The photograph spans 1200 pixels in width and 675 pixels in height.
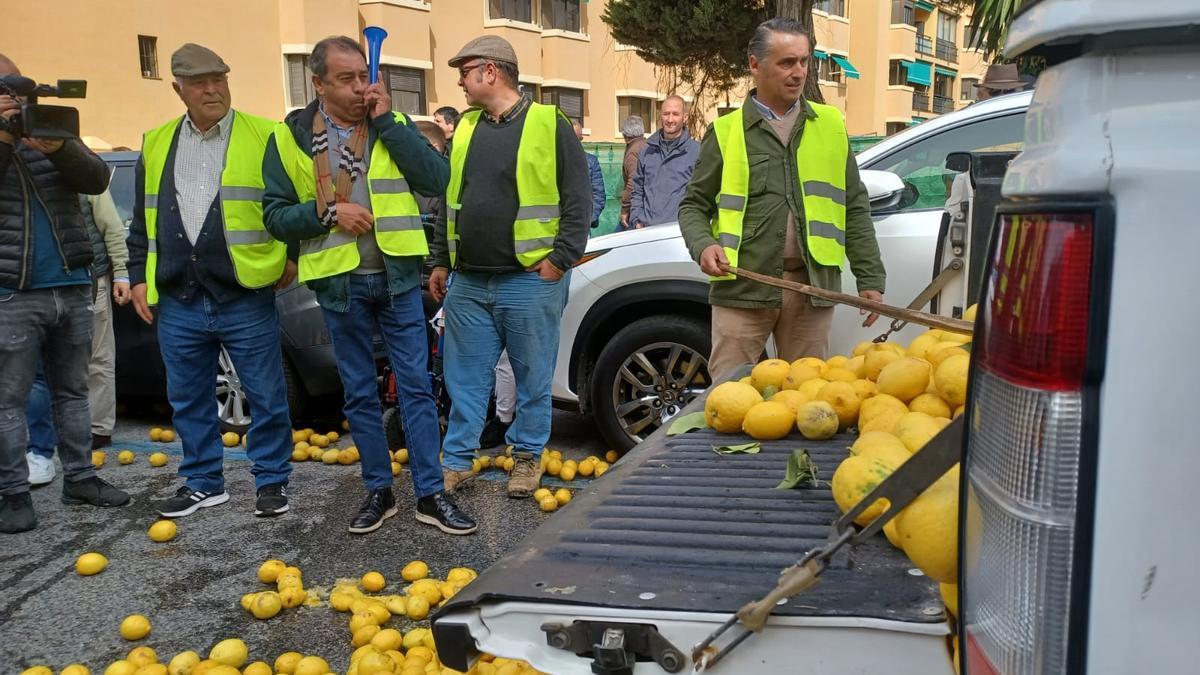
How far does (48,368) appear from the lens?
4633 millimetres

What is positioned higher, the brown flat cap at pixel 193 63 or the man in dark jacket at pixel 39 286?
the brown flat cap at pixel 193 63

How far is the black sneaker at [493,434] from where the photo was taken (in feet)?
18.7

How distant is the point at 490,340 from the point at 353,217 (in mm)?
967

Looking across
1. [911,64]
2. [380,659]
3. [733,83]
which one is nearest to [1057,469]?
[380,659]

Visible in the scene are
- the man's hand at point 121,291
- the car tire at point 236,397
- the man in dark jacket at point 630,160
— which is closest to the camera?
the man's hand at point 121,291

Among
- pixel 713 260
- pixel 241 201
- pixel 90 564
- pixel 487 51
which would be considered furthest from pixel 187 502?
pixel 713 260

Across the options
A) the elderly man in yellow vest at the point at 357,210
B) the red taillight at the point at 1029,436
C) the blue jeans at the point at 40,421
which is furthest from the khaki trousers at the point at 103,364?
the red taillight at the point at 1029,436

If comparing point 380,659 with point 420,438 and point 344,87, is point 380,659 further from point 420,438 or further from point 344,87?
point 344,87

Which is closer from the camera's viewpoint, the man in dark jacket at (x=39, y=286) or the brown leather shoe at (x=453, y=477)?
the man in dark jacket at (x=39, y=286)

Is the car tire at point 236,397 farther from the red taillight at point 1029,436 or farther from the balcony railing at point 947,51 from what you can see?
the balcony railing at point 947,51

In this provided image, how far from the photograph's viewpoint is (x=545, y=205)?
14.5 ft

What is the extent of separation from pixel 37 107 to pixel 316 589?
248cm

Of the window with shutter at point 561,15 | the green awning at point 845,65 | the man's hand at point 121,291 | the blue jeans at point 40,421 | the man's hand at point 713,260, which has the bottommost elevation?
the blue jeans at point 40,421

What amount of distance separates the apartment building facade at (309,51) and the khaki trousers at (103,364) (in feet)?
25.7
